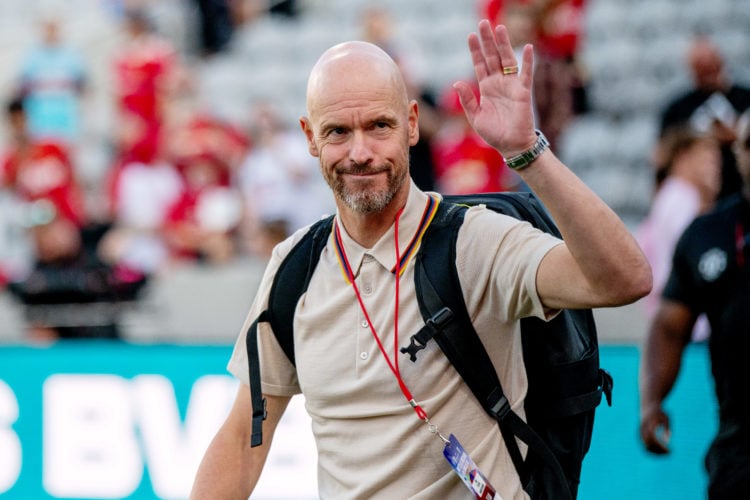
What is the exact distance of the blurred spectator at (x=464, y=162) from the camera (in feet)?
25.4

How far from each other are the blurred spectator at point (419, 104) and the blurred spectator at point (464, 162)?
11cm

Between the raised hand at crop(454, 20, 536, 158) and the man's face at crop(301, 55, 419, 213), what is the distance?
0.88 feet

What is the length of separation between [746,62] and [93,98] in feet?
23.5

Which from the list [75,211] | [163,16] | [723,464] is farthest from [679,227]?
[163,16]

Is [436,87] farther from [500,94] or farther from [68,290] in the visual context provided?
[500,94]

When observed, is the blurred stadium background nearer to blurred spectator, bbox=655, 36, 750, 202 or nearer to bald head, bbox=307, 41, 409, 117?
blurred spectator, bbox=655, 36, 750, 202

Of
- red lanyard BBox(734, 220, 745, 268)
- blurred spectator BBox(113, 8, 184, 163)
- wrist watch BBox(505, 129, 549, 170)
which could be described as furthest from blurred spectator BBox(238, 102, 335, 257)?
wrist watch BBox(505, 129, 549, 170)

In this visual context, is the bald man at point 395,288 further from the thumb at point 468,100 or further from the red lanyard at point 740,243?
the red lanyard at point 740,243

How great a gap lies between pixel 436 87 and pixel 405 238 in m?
8.99

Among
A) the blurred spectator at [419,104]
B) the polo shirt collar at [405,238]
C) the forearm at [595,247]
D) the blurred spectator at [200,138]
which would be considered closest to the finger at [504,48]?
the forearm at [595,247]

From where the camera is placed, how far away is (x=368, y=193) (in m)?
3.08

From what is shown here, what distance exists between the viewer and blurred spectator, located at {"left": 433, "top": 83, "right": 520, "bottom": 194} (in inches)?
305

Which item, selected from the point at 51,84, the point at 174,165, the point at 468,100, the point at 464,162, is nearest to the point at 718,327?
the point at 468,100

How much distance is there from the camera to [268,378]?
341cm
